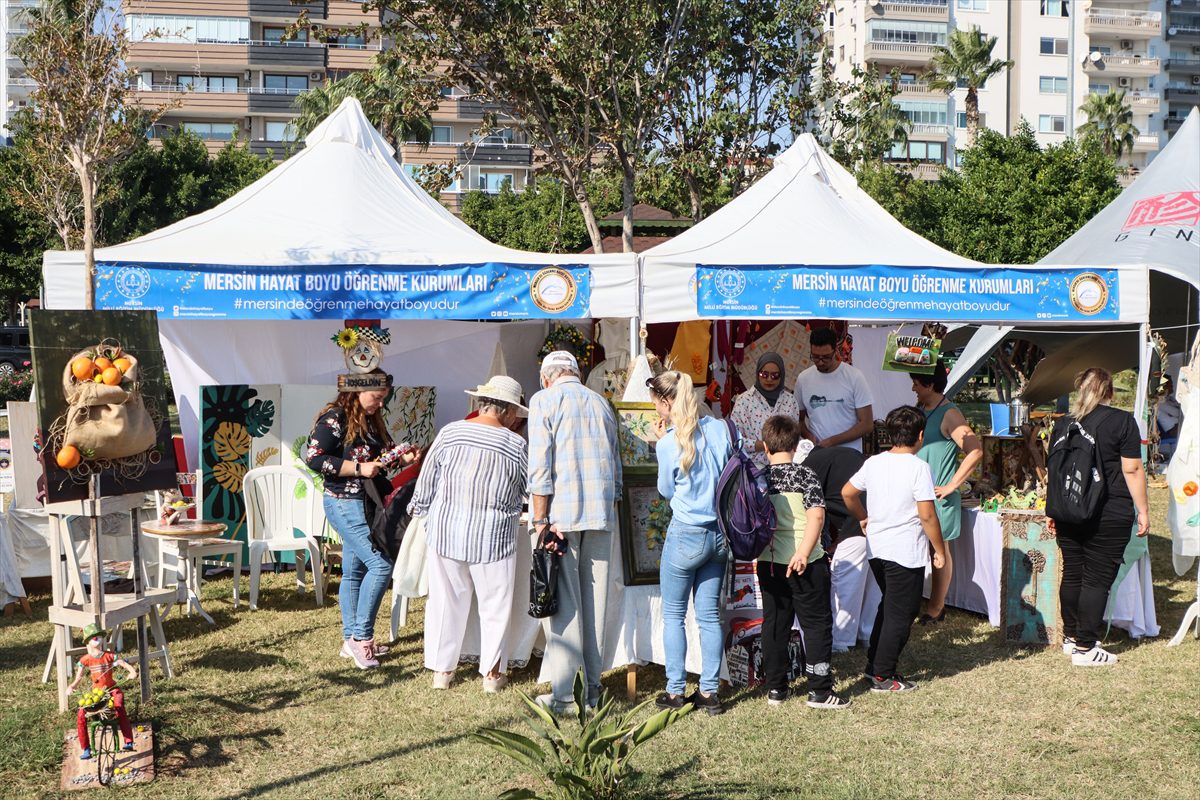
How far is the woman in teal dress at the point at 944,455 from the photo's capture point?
6.59 m

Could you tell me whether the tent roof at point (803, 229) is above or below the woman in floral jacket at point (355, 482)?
above

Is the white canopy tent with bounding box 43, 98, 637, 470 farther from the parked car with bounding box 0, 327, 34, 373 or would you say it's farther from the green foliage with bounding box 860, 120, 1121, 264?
the parked car with bounding box 0, 327, 34, 373

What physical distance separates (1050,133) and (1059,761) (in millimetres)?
59633

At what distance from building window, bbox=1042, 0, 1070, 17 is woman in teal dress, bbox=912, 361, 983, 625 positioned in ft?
191

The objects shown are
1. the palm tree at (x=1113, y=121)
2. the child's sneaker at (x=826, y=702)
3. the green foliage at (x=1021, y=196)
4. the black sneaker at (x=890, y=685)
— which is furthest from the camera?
the palm tree at (x=1113, y=121)

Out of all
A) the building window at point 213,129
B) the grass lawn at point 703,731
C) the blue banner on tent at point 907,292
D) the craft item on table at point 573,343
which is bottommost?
the grass lawn at point 703,731

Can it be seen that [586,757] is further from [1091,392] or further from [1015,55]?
[1015,55]

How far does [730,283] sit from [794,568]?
2.48m

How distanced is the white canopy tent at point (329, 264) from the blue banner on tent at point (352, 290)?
0.01 m

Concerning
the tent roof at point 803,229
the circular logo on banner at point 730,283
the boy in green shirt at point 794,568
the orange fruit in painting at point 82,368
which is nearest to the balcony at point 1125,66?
the tent roof at point 803,229

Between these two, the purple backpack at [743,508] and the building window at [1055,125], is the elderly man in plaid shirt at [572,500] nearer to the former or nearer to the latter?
the purple backpack at [743,508]

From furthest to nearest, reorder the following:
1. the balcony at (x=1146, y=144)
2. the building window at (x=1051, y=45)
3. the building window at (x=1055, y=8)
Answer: the balcony at (x=1146, y=144)
the building window at (x=1051, y=45)
the building window at (x=1055, y=8)

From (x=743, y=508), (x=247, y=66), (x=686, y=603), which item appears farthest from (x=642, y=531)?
(x=247, y=66)

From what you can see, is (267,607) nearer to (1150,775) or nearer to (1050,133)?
(1150,775)
